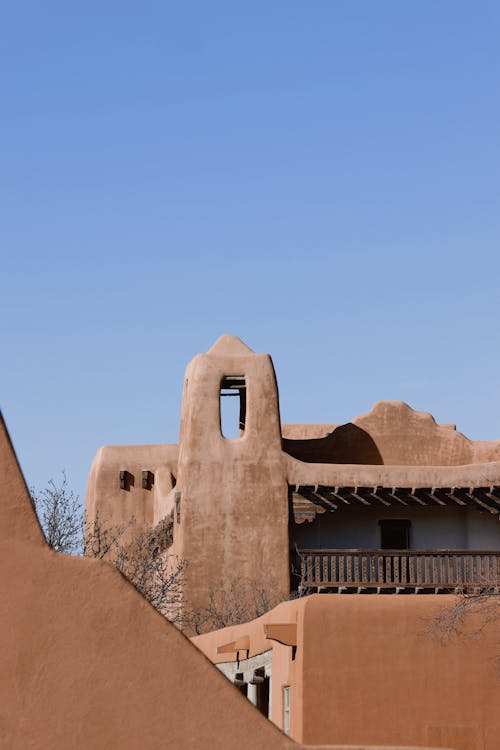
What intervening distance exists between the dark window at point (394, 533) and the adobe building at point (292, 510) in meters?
0.03

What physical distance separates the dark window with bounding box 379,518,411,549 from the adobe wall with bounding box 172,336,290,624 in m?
3.24

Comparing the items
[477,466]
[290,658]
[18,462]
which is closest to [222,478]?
[477,466]

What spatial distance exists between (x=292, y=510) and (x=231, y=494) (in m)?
1.45

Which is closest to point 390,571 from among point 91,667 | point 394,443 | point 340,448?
point 340,448

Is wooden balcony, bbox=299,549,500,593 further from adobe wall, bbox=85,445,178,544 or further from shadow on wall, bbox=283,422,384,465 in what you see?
adobe wall, bbox=85,445,178,544

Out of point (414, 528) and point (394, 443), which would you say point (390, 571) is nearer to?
point (414, 528)

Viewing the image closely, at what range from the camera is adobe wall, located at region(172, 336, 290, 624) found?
26.5 metres

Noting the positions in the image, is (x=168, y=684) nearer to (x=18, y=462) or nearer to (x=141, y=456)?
(x=18, y=462)

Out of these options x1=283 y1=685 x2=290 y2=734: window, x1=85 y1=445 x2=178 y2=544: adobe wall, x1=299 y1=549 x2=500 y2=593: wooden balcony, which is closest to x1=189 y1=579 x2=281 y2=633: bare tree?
x1=299 y1=549 x2=500 y2=593: wooden balcony

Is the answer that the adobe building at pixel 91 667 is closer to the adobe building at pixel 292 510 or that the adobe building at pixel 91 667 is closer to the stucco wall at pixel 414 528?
the adobe building at pixel 292 510

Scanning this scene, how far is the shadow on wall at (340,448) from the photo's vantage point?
101 feet

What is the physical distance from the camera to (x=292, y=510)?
27375 mm

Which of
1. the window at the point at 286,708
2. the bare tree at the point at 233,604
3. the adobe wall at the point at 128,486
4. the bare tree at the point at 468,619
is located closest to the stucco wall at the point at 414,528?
Answer: the bare tree at the point at 233,604

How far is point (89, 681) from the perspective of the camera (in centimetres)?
562
